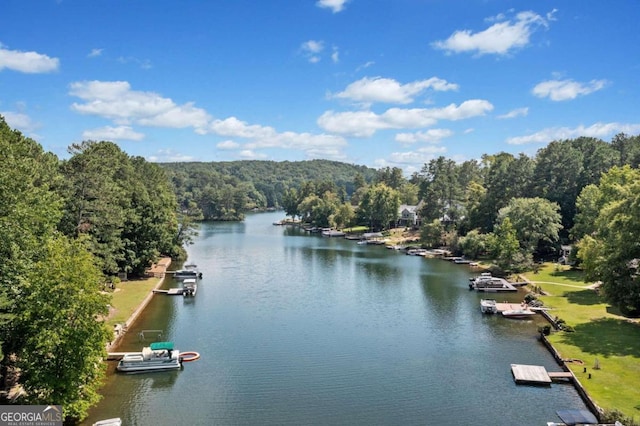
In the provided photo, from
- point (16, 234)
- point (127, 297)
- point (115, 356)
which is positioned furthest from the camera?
point (127, 297)

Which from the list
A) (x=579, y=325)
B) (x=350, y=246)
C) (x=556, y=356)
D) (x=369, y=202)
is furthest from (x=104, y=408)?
(x=369, y=202)

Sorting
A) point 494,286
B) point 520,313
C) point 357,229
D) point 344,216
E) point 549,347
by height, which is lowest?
point 549,347

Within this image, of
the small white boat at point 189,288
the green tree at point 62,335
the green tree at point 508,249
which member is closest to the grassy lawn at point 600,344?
the green tree at point 508,249

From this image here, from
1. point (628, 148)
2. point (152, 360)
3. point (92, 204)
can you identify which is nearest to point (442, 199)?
point (628, 148)

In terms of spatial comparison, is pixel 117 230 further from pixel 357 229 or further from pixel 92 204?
pixel 357 229

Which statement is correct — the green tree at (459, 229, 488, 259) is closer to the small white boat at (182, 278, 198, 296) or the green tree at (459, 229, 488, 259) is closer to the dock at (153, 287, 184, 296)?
the small white boat at (182, 278, 198, 296)

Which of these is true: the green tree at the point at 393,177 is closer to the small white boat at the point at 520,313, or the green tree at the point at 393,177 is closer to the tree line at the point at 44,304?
the small white boat at the point at 520,313

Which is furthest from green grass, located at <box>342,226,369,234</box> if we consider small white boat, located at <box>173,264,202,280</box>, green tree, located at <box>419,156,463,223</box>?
small white boat, located at <box>173,264,202,280</box>
